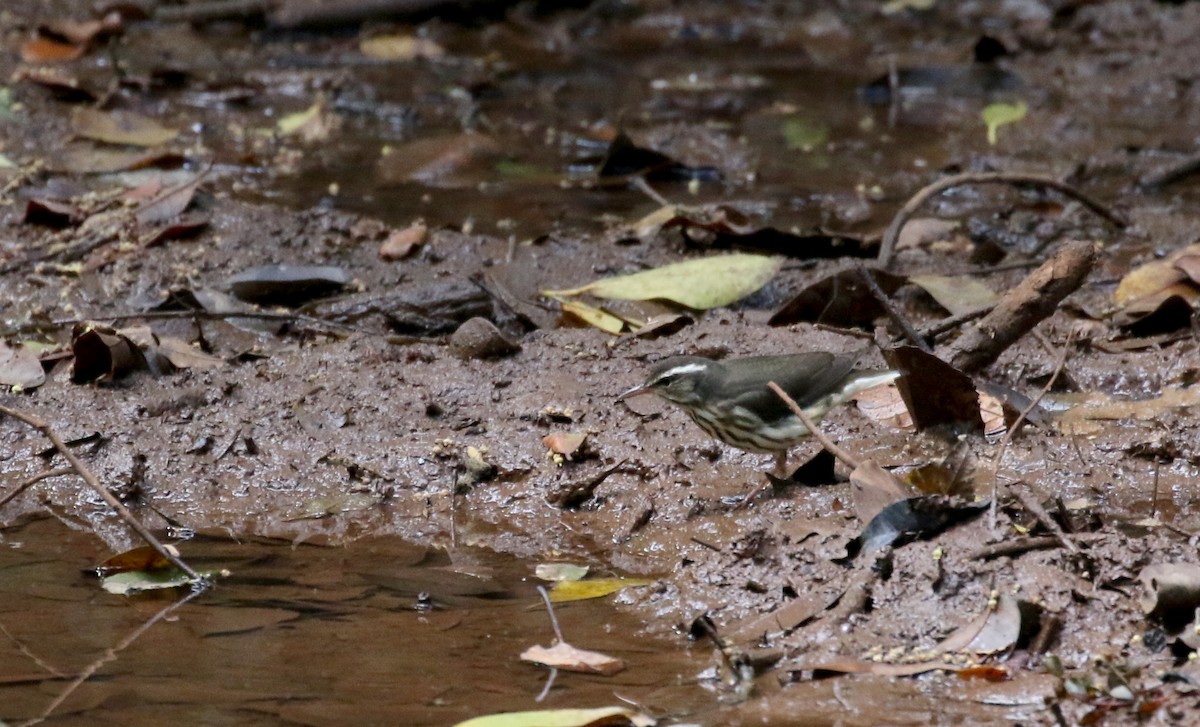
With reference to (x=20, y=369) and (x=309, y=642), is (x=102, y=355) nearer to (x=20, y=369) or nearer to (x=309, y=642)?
(x=20, y=369)

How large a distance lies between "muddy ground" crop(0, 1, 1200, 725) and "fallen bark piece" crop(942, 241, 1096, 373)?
164mm

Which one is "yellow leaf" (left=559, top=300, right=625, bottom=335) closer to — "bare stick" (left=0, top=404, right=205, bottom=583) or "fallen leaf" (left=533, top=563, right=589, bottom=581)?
"fallen leaf" (left=533, top=563, right=589, bottom=581)

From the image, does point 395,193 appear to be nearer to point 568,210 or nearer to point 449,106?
point 568,210

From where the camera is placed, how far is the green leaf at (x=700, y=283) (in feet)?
21.5

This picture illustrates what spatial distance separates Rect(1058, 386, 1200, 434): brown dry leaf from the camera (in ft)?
17.8

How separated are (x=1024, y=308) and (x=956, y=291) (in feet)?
3.94

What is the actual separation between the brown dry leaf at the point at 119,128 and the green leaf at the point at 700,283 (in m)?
3.81

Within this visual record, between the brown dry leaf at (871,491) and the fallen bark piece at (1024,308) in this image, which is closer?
the brown dry leaf at (871,491)

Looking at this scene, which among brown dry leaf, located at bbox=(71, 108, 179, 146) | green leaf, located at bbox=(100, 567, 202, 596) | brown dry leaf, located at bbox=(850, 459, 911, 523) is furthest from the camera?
brown dry leaf, located at bbox=(71, 108, 179, 146)

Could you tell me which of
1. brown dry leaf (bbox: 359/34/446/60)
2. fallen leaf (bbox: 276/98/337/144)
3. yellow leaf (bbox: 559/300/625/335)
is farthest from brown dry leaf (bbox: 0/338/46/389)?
brown dry leaf (bbox: 359/34/446/60)

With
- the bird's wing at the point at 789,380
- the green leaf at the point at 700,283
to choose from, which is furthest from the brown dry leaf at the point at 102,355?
the bird's wing at the point at 789,380

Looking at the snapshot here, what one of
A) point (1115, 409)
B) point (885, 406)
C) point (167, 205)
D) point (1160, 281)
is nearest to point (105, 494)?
point (885, 406)

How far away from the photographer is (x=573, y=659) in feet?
13.1

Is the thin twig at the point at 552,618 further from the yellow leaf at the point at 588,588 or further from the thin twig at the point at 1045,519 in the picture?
the thin twig at the point at 1045,519
